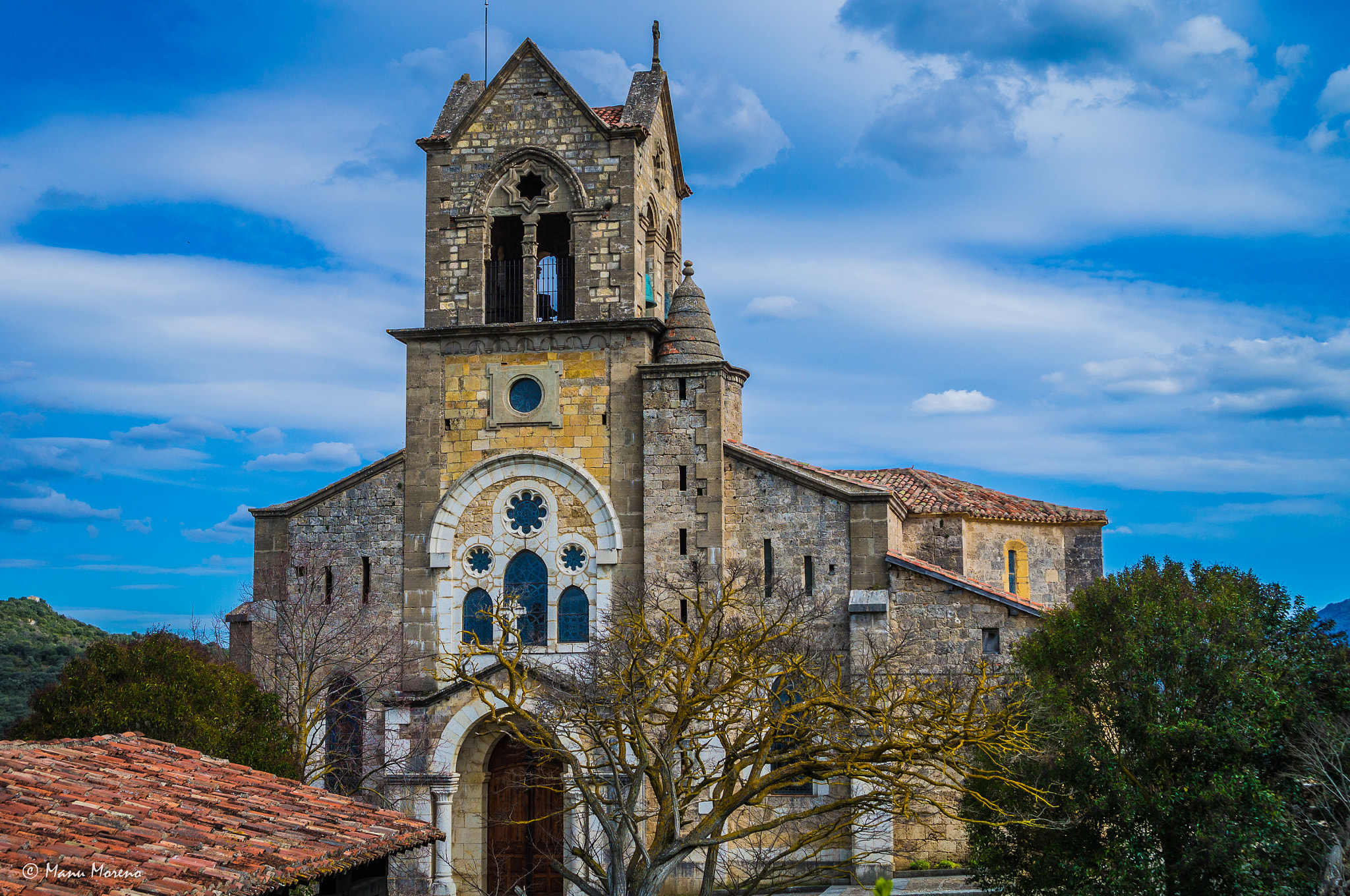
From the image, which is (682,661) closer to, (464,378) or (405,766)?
(405,766)

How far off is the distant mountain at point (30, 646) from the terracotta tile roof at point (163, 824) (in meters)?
20.6

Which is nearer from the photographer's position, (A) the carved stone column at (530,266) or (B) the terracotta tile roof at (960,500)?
(A) the carved stone column at (530,266)

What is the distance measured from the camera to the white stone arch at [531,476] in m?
31.4

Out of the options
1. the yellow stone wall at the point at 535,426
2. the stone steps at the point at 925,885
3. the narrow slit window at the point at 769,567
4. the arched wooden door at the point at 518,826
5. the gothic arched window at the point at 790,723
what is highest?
the yellow stone wall at the point at 535,426

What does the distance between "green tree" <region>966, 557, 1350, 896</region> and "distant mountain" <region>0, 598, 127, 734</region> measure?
27214mm

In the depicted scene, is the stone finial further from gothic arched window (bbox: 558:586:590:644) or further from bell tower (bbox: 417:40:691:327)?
gothic arched window (bbox: 558:586:590:644)

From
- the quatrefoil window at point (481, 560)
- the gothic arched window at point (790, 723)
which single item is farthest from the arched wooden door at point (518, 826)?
the gothic arched window at point (790, 723)

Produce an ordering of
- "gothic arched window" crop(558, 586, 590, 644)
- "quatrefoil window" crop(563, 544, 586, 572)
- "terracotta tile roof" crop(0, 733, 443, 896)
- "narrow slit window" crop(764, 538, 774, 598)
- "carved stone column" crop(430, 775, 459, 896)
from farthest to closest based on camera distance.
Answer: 1. "quatrefoil window" crop(563, 544, 586, 572)
2. "gothic arched window" crop(558, 586, 590, 644)
3. "narrow slit window" crop(764, 538, 774, 598)
4. "carved stone column" crop(430, 775, 459, 896)
5. "terracotta tile roof" crop(0, 733, 443, 896)

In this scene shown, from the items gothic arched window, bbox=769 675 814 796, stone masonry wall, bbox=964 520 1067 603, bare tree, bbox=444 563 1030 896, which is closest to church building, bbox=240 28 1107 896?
bare tree, bbox=444 563 1030 896

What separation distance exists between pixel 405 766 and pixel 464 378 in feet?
30.7

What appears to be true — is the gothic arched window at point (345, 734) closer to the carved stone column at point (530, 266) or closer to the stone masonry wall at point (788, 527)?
the stone masonry wall at point (788, 527)

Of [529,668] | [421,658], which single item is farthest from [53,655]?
[529,668]

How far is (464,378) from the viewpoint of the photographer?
107 ft

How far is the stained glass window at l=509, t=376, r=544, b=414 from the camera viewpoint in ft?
106
